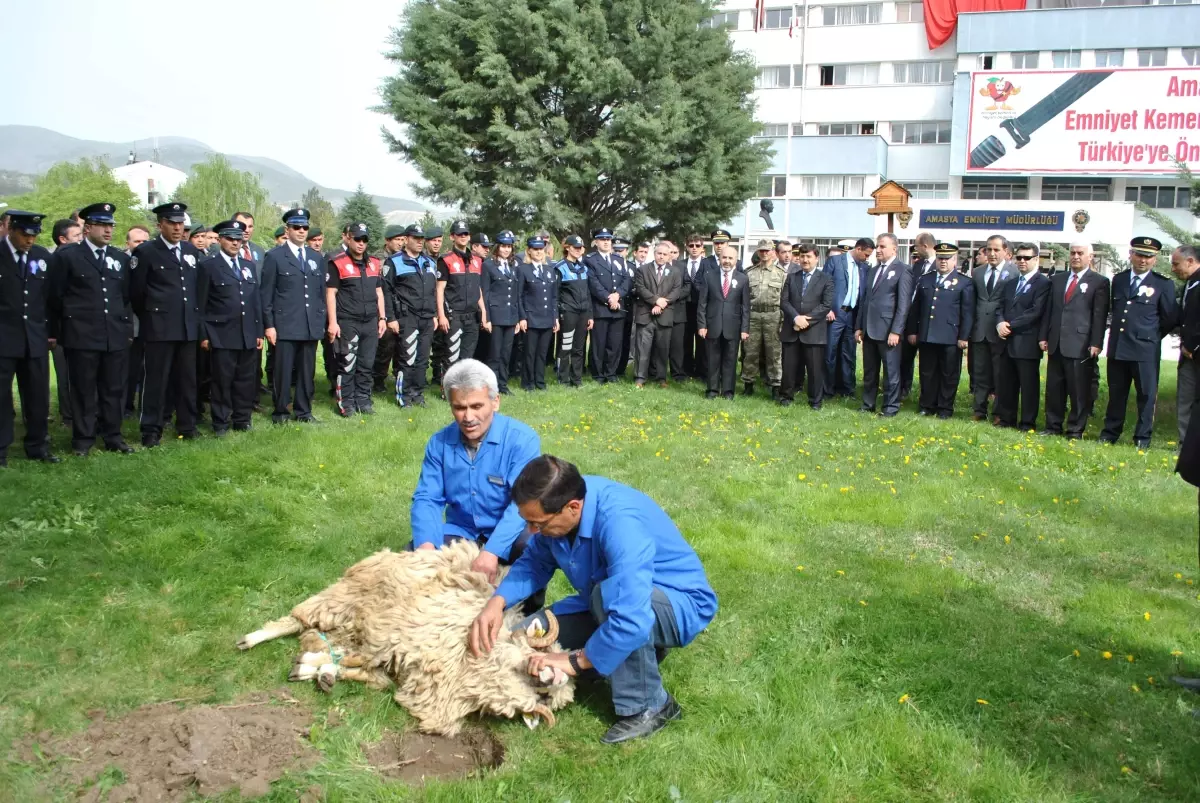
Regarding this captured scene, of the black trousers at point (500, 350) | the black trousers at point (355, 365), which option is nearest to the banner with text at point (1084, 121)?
the black trousers at point (500, 350)

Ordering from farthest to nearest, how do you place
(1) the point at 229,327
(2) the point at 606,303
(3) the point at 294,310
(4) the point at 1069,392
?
(2) the point at 606,303
(4) the point at 1069,392
(3) the point at 294,310
(1) the point at 229,327

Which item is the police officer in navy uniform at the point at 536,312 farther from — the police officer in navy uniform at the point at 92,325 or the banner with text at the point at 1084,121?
the banner with text at the point at 1084,121

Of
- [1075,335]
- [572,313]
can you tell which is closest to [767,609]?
[1075,335]

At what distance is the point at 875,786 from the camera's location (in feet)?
12.1

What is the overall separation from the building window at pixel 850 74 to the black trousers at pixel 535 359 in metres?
36.3

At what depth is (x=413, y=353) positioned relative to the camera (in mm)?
11570

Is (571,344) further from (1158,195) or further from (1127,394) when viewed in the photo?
(1158,195)

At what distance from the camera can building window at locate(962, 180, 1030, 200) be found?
4150 centimetres

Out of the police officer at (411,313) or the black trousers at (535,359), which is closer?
the police officer at (411,313)

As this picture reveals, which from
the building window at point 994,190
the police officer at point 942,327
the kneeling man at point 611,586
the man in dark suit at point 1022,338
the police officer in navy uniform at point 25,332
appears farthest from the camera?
the building window at point 994,190

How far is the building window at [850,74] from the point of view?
1710 inches

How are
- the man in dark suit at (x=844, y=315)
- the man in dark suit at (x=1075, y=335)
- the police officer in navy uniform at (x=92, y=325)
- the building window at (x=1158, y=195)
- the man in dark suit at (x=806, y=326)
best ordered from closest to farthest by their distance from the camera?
the police officer in navy uniform at (x=92, y=325) < the man in dark suit at (x=1075, y=335) < the man in dark suit at (x=806, y=326) < the man in dark suit at (x=844, y=315) < the building window at (x=1158, y=195)

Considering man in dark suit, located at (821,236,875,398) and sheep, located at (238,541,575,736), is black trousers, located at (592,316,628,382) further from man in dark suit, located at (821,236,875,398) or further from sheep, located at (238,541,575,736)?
sheep, located at (238,541,575,736)

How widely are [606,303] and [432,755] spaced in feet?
33.7
